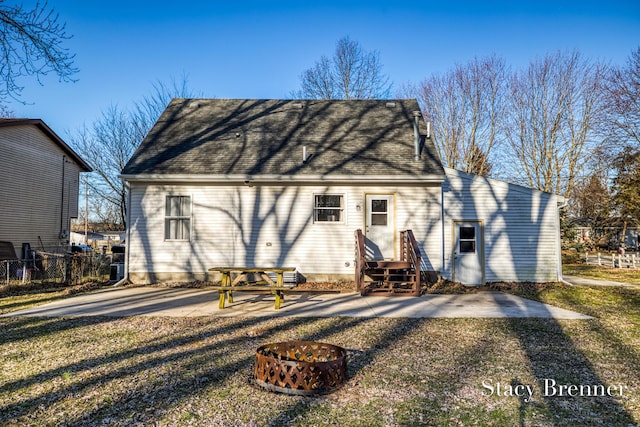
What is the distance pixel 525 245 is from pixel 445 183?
2909 mm

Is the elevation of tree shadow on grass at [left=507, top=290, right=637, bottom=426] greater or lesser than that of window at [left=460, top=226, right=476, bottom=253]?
lesser

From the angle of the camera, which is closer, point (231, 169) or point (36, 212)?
point (231, 169)

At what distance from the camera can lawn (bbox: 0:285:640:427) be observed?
3436 mm

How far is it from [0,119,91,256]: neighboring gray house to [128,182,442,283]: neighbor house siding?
28.9ft

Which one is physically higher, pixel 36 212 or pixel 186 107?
pixel 186 107

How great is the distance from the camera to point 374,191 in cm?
1171

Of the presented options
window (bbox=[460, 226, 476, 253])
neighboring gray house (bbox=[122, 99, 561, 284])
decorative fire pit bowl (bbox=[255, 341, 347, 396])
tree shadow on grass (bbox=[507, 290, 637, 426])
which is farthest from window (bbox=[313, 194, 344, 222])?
decorative fire pit bowl (bbox=[255, 341, 347, 396])

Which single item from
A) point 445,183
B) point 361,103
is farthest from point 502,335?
point 361,103

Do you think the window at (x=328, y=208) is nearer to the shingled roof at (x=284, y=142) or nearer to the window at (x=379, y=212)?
the shingled roof at (x=284, y=142)

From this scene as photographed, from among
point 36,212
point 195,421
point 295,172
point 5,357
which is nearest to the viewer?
point 195,421

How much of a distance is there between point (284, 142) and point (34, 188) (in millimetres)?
12808

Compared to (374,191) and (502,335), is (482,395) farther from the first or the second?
(374,191)

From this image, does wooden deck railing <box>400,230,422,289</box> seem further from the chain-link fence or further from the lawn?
the chain-link fence

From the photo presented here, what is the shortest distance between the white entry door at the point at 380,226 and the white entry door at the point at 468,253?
192cm
